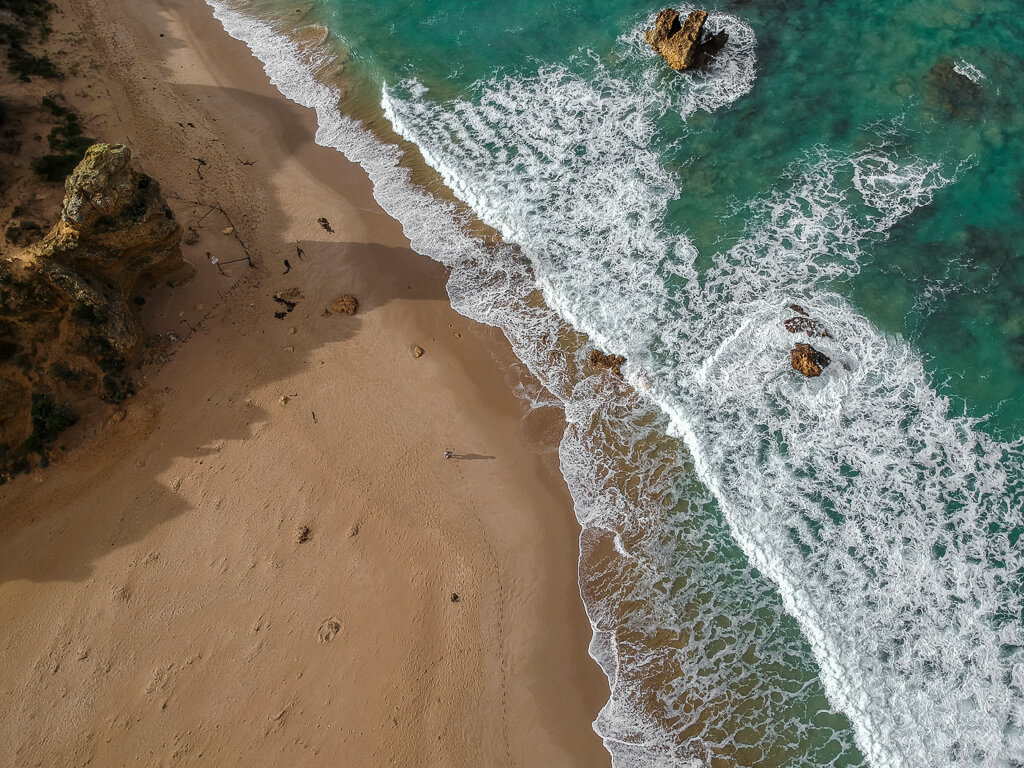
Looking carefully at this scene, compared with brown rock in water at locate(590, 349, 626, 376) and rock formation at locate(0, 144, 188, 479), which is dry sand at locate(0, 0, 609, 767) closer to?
rock formation at locate(0, 144, 188, 479)

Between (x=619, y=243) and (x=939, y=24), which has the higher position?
(x=939, y=24)

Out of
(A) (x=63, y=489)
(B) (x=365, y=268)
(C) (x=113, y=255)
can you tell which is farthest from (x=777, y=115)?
(A) (x=63, y=489)

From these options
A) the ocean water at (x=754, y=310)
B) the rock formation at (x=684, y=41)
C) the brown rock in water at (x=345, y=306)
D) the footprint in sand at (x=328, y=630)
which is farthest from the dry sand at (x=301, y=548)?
the rock formation at (x=684, y=41)

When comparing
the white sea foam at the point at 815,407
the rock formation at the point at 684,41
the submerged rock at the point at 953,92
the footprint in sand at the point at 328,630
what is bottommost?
the footprint in sand at the point at 328,630

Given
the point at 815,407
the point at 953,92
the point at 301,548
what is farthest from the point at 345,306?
the point at 953,92

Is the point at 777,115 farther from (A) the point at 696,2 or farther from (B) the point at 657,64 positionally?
(A) the point at 696,2

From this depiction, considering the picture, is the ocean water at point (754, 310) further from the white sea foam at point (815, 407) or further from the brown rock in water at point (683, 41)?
the brown rock in water at point (683, 41)

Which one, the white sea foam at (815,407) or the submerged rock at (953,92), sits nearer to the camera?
the white sea foam at (815,407)
